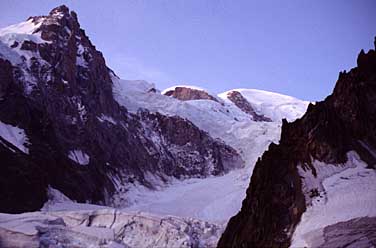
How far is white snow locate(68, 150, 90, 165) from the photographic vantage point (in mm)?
57969

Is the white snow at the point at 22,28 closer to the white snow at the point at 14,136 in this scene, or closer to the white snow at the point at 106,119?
the white snow at the point at 106,119

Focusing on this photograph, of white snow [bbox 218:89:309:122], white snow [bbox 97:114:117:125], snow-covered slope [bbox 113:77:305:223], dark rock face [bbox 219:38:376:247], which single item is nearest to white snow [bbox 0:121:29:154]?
snow-covered slope [bbox 113:77:305:223]

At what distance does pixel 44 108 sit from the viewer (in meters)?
59.2

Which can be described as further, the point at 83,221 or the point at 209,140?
the point at 209,140

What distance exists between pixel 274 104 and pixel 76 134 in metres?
81.0

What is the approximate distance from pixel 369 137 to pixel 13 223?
19128 millimetres

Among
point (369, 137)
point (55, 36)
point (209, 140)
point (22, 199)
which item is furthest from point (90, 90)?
point (369, 137)

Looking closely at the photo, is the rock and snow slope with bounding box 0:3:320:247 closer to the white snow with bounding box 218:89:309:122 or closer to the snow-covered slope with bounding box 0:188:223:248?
the snow-covered slope with bounding box 0:188:223:248

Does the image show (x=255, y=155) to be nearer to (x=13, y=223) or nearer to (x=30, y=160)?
(x=30, y=160)

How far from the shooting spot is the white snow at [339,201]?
2177 cm

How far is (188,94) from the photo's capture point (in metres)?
121

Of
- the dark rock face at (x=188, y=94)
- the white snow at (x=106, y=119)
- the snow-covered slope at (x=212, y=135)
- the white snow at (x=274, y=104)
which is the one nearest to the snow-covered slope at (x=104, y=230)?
the snow-covered slope at (x=212, y=135)

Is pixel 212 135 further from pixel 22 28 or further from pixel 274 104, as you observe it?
pixel 274 104

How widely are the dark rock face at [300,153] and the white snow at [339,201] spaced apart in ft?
2.10
